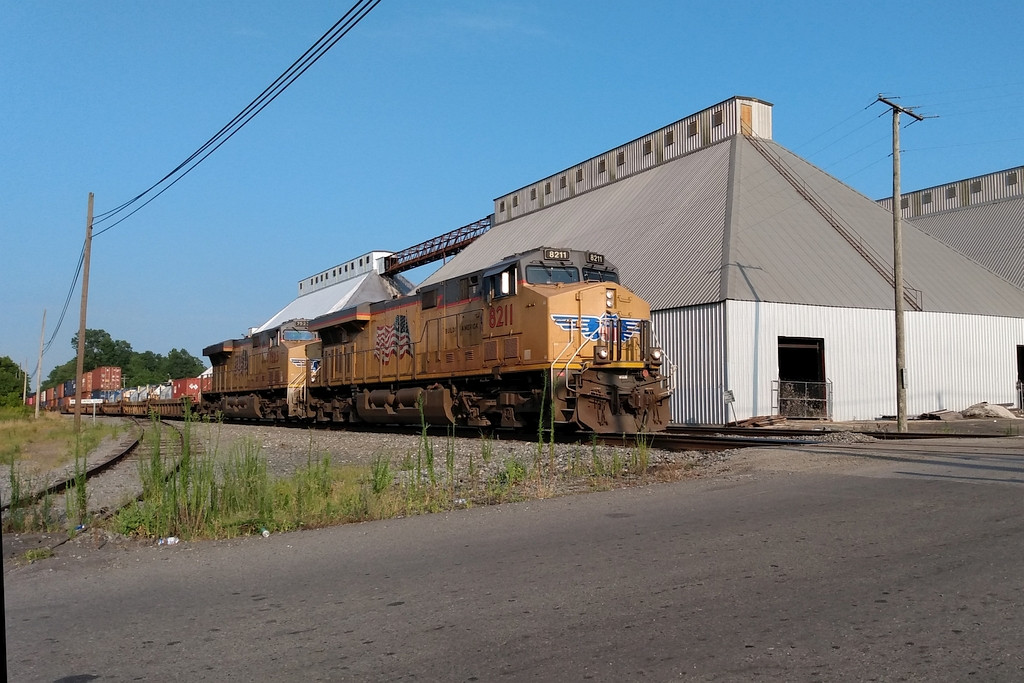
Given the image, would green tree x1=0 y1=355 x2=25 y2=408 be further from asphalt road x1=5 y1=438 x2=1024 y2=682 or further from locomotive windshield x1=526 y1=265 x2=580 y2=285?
asphalt road x1=5 y1=438 x2=1024 y2=682

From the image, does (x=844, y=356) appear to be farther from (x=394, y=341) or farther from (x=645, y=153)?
(x=645, y=153)

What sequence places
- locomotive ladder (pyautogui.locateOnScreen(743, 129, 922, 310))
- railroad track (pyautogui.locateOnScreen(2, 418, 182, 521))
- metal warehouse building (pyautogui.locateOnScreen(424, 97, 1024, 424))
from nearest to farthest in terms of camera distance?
railroad track (pyautogui.locateOnScreen(2, 418, 182, 521)) < metal warehouse building (pyautogui.locateOnScreen(424, 97, 1024, 424)) < locomotive ladder (pyautogui.locateOnScreen(743, 129, 922, 310))

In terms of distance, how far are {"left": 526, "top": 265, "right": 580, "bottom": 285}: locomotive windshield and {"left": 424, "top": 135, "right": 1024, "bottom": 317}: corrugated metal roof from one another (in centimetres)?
957

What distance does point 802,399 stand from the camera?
2772 cm

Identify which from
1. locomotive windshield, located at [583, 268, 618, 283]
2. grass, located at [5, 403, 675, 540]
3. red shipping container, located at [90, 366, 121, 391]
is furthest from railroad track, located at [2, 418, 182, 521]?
red shipping container, located at [90, 366, 121, 391]

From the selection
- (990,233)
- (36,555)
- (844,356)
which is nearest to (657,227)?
(844,356)

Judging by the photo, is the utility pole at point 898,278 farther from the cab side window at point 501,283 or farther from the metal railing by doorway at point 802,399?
the cab side window at point 501,283

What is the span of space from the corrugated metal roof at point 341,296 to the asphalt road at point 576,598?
153ft

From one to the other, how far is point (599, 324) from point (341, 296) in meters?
47.5

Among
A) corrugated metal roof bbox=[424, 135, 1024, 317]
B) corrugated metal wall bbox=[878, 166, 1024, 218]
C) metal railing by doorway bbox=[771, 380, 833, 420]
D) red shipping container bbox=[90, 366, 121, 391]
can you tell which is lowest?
metal railing by doorway bbox=[771, 380, 833, 420]

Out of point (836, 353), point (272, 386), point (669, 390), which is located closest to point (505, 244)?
point (272, 386)

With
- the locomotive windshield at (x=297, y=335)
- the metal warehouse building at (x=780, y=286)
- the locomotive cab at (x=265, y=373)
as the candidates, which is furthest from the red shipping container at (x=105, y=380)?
the metal warehouse building at (x=780, y=286)

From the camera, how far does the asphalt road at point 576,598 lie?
4.09 m

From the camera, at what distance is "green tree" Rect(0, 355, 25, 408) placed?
57944 mm
